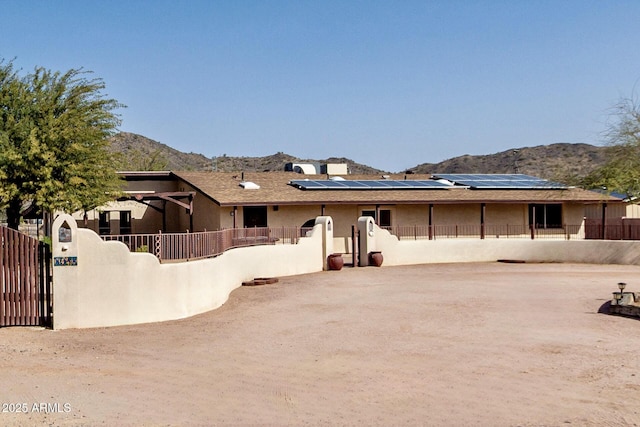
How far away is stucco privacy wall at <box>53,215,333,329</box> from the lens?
15.0m

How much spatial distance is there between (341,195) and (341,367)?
25753 millimetres

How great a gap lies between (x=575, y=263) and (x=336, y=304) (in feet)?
59.5

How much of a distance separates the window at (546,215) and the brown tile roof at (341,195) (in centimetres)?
90

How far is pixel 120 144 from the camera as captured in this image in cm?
12875

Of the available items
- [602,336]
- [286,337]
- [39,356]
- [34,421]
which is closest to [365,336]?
[286,337]

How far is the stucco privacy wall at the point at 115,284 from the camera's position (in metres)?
15.0

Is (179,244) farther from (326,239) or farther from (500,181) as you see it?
(500,181)

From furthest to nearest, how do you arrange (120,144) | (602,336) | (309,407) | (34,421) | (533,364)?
(120,144) → (602,336) → (533,364) → (309,407) → (34,421)

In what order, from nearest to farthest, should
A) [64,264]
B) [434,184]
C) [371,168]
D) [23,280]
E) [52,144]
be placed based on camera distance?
[23,280], [64,264], [52,144], [434,184], [371,168]

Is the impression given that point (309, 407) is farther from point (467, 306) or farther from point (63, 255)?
point (467, 306)

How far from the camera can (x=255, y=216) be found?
36.4 meters

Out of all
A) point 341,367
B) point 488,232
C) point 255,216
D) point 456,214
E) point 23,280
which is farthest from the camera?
point 456,214

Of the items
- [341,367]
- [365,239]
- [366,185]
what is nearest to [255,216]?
[366,185]

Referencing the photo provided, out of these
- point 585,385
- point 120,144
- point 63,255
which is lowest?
point 585,385
